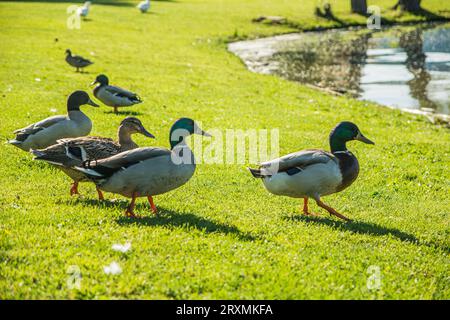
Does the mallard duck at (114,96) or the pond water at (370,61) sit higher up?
the mallard duck at (114,96)

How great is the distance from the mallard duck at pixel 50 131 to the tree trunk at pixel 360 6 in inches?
1954

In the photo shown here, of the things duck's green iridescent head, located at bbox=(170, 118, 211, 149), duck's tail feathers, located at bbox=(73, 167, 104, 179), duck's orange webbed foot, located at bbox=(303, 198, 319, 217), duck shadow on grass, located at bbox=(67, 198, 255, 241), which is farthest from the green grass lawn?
duck's green iridescent head, located at bbox=(170, 118, 211, 149)

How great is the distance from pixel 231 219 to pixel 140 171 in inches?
66.6

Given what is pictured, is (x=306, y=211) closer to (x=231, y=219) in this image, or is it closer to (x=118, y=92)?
(x=231, y=219)

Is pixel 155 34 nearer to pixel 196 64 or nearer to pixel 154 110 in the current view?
pixel 196 64

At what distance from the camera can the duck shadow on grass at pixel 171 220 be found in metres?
8.05

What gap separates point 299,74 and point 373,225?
22.7 meters

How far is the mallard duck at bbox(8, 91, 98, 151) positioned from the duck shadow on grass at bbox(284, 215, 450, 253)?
4.70 m

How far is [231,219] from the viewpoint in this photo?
8875 millimetres

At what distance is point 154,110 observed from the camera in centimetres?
1877

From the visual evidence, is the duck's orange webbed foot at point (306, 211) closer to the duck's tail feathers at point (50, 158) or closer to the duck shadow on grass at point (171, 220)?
the duck shadow on grass at point (171, 220)

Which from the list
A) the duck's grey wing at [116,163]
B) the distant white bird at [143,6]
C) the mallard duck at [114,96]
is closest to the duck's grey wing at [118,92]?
the mallard duck at [114,96]

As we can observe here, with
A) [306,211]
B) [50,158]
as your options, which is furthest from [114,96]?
[306,211]

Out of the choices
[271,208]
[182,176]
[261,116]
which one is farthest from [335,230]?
[261,116]
